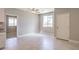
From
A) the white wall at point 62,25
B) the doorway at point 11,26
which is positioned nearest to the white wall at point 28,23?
the doorway at point 11,26

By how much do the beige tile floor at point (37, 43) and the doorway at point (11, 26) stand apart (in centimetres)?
15

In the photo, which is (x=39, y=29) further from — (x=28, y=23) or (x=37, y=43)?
(x=37, y=43)

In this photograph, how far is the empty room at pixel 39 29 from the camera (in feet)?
10.4

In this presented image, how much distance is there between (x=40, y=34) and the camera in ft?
12.6

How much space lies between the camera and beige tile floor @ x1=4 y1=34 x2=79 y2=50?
3258 mm

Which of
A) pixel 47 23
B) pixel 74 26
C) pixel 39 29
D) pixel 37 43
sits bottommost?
pixel 37 43

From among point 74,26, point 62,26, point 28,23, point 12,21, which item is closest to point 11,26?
point 12,21

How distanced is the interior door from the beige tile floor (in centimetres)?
20

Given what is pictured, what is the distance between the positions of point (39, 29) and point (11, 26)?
1034 mm

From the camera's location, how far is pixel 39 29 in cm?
386

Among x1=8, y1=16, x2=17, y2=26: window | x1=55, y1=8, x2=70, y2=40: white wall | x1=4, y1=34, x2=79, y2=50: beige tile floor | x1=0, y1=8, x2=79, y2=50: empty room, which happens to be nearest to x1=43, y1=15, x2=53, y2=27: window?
x1=0, y1=8, x2=79, y2=50: empty room

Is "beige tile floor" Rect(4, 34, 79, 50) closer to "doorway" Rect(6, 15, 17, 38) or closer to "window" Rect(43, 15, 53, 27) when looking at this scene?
"doorway" Rect(6, 15, 17, 38)
